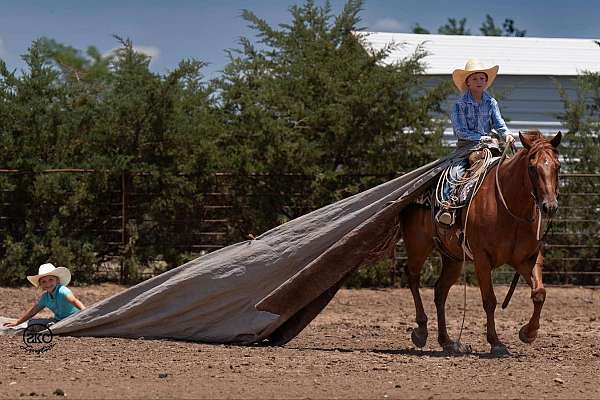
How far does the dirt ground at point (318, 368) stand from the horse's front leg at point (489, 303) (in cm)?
15

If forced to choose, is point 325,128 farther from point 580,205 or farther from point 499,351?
point 499,351

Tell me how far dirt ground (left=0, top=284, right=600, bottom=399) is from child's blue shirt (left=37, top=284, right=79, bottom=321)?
50 cm

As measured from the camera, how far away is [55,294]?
1009 centimetres

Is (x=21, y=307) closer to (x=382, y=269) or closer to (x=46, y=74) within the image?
(x=46, y=74)

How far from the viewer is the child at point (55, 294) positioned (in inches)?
387

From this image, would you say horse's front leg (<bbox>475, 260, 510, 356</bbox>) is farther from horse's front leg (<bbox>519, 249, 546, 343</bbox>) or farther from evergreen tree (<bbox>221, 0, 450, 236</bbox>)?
evergreen tree (<bbox>221, 0, 450, 236</bbox>)

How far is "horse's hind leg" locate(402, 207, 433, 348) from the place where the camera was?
9.80m

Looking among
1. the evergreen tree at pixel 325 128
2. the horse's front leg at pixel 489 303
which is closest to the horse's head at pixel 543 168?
the horse's front leg at pixel 489 303

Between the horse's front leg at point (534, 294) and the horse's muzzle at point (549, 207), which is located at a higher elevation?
the horse's muzzle at point (549, 207)

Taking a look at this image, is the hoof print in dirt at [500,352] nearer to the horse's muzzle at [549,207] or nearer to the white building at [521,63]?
the horse's muzzle at [549,207]

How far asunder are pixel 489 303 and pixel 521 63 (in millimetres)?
16509

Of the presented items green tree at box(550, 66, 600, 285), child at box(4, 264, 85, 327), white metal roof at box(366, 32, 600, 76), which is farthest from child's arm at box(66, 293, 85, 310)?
white metal roof at box(366, 32, 600, 76)

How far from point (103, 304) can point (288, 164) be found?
7246 millimetres

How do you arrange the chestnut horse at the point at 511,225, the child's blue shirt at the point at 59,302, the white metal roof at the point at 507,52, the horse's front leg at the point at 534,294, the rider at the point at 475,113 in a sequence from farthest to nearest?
1. the white metal roof at the point at 507,52
2. the child's blue shirt at the point at 59,302
3. the rider at the point at 475,113
4. the horse's front leg at the point at 534,294
5. the chestnut horse at the point at 511,225
